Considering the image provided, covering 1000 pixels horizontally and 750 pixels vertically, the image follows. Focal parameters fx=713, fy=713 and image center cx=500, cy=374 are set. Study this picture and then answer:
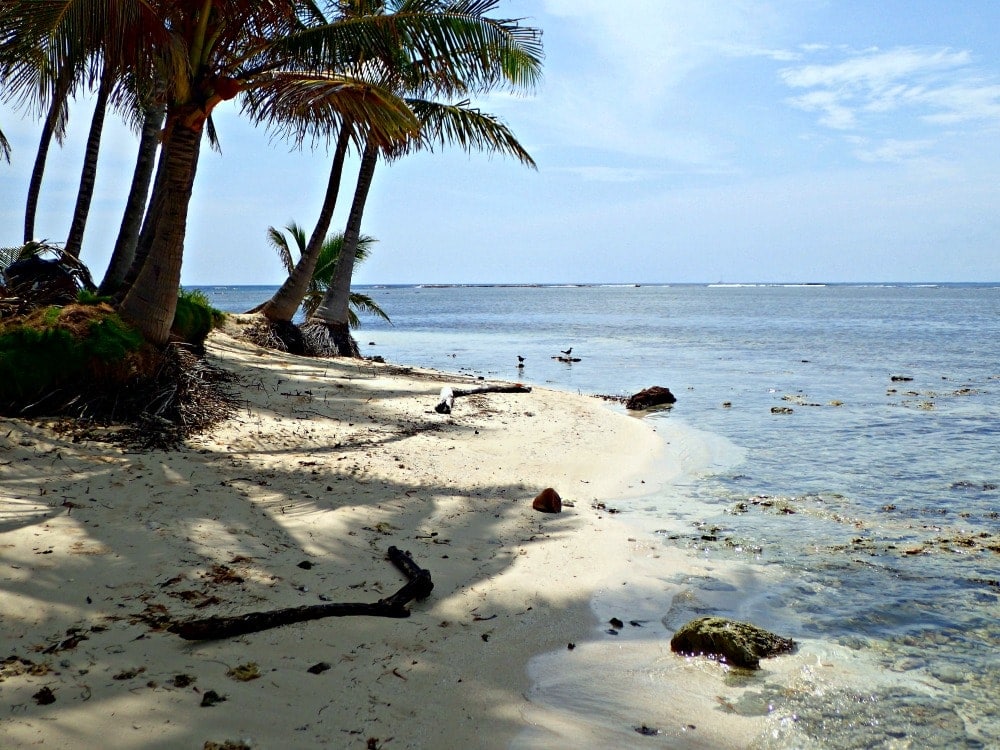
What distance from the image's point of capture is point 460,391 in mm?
12266

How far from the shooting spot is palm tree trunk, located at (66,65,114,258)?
11492 millimetres

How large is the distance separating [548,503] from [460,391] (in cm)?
557

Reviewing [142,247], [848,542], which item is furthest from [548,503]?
[142,247]

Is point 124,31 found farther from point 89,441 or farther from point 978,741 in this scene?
point 978,741

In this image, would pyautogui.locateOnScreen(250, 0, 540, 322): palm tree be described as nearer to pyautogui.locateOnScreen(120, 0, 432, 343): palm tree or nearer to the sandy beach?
pyautogui.locateOnScreen(120, 0, 432, 343): palm tree

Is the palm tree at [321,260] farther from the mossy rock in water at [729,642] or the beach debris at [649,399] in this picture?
the mossy rock in water at [729,642]

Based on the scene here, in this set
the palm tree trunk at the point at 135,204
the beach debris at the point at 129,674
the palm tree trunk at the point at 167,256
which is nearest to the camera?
the beach debris at the point at 129,674

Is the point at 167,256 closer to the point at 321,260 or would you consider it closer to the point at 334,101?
the point at 334,101

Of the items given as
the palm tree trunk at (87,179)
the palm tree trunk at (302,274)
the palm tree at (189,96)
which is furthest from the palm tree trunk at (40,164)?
the palm tree at (189,96)

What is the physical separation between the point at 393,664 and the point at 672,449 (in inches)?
301

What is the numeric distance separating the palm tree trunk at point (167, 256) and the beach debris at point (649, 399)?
9.47 meters

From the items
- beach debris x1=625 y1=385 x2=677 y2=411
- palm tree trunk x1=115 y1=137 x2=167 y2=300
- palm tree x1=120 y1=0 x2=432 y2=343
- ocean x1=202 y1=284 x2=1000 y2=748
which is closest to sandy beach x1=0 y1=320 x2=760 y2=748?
ocean x1=202 y1=284 x2=1000 y2=748

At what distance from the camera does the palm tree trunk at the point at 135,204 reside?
37.4 ft

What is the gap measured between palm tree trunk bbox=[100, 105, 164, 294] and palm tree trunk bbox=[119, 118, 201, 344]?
421 centimetres
